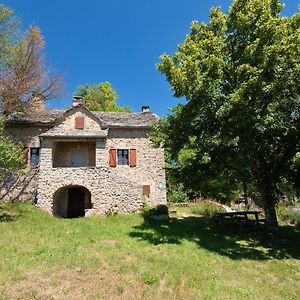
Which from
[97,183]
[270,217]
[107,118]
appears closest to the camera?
[270,217]

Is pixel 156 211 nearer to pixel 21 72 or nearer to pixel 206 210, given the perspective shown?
pixel 206 210

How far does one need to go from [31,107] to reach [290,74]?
18914 millimetres

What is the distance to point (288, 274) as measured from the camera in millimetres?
8266

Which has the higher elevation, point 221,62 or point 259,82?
point 221,62

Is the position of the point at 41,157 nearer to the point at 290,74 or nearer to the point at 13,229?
the point at 13,229

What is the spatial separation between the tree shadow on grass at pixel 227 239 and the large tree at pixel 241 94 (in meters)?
1.13

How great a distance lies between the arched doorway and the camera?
1941cm

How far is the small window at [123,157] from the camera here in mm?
20503

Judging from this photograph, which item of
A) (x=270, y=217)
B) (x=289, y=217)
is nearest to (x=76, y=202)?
(x=270, y=217)

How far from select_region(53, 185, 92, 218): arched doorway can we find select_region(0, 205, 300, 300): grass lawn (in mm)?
5240

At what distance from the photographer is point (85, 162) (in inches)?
805

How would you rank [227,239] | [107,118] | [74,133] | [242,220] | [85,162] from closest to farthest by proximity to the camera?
[227,239] < [242,220] < [74,133] < [85,162] < [107,118]

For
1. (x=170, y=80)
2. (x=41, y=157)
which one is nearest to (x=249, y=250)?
(x=170, y=80)

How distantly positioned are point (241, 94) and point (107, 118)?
13770 millimetres
